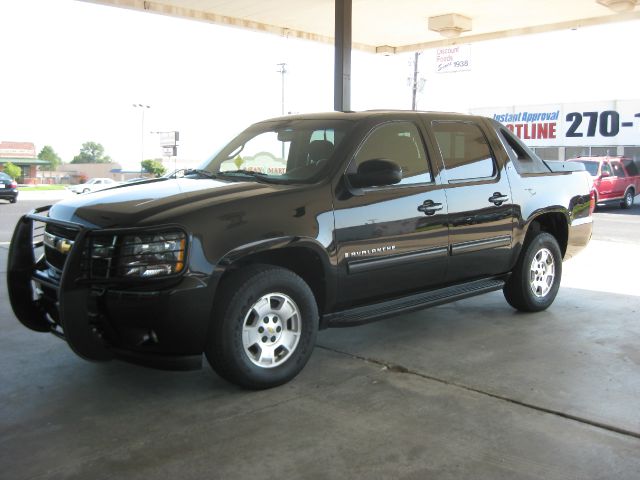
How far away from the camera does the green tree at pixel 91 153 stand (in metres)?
155

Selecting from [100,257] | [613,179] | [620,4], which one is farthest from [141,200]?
[613,179]

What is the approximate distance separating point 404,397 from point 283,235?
4.22ft

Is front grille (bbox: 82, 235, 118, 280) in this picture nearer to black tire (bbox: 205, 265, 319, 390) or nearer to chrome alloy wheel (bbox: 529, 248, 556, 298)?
black tire (bbox: 205, 265, 319, 390)

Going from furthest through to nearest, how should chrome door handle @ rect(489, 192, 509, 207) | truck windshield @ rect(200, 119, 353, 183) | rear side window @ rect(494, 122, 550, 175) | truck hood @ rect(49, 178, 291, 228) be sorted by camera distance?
rear side window @ rect(494, 122, 550, 175) < chrome door handle @ rect(489, 192, 509, 207) < truck windshield @ rect(200, 119, 353, 183) < truck hood @ rect(49, 178, 291, 228)

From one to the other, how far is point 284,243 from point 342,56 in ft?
24.3

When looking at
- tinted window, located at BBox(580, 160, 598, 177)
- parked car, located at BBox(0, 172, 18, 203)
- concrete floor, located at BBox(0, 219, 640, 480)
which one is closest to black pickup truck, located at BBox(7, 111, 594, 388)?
concrete floor, located at BBox(0, 219, 640, 480)

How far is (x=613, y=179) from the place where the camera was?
2044 cm

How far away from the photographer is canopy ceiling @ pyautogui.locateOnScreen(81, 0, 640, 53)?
38.8 feet

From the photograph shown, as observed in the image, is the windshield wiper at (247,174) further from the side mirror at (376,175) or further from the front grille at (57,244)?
the front grille at (57,244)

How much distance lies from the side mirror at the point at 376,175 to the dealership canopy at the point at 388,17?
6.53m

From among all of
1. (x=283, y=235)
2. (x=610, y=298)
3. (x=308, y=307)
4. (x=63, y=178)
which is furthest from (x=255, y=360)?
(x=63, y=178)

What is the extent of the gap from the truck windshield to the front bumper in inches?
49.1

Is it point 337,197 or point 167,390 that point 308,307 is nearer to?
point 337,197

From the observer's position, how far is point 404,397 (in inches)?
162
